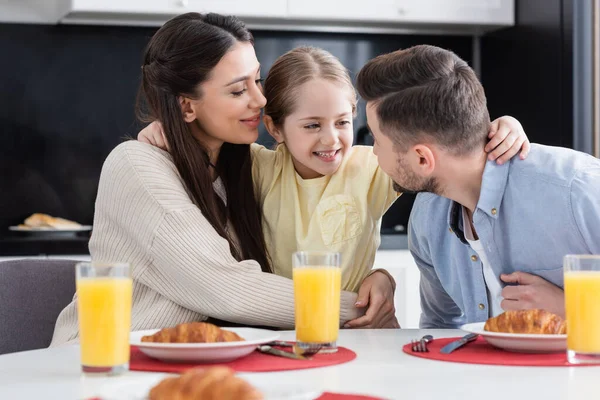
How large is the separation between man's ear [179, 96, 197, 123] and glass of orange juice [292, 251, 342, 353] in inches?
33.5

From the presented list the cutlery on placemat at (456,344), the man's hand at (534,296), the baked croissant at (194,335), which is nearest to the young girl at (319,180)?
the man's hand at (534,296)

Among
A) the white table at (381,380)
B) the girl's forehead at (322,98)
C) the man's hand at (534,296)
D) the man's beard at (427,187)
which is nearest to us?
the white table at (381,380)

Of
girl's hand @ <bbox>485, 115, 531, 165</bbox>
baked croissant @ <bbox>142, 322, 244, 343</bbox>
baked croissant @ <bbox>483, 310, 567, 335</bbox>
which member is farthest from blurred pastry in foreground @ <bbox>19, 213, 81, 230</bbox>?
baked croissant @ <bbox>483, 310, 567, 335</bbox>

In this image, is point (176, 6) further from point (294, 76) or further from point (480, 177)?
point (480, 177)

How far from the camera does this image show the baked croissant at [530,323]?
1322 mm

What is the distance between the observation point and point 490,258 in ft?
6.02

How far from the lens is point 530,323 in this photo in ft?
4.34

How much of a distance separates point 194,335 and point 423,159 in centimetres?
79

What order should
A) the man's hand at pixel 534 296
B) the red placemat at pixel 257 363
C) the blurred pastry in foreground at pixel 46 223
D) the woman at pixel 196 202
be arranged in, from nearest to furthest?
the red placemat at pixel 257 363
the man's hand at pixel 534 296
the woman at pixel 196 202
the blurred pastry in foreground at pixel 46 223

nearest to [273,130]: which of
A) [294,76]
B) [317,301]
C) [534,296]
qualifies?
[294,76]

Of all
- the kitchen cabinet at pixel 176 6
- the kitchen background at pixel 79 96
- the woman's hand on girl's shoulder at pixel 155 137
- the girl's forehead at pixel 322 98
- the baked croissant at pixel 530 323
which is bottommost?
the baked croissant at pixel 530 323

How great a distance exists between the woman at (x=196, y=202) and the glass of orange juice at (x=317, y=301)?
412 millimetres

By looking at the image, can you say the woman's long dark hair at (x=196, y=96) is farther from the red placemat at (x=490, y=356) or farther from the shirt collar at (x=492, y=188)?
the red placemat at (x=490, y=356)

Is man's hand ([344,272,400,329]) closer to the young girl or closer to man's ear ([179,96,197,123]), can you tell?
the young girl
